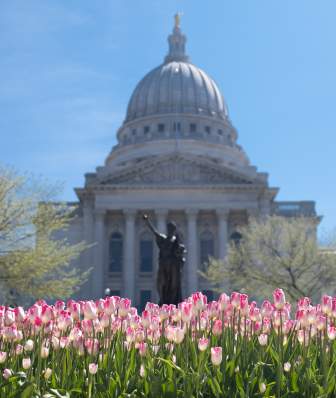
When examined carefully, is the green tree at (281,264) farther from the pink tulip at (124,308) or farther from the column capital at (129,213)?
the pink tulip at (124,308)

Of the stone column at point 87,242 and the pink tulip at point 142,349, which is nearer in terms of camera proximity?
the pink tulip at point 142,349

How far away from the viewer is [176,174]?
6619cm

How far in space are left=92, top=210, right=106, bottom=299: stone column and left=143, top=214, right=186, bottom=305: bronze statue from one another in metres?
42.9

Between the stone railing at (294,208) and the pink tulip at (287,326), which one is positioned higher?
the stone railing at (294,208)

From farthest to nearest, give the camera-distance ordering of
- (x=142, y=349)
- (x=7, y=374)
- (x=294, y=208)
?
(x=294, y=208) < (x=142, y=349) < (x=7, y=374)

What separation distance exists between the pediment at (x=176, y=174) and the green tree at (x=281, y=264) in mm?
13726

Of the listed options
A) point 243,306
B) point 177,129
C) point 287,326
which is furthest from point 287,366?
point 177,129

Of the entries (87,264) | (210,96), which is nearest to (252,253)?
(87,264)

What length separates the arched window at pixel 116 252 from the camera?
65.4m

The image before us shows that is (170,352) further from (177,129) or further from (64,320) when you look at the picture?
(177,129)

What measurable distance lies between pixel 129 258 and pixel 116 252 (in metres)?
2.99

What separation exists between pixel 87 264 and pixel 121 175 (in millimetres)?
9388

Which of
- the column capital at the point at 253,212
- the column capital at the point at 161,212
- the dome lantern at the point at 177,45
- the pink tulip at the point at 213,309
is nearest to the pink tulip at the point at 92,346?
the pink tulip at the point at 213,309

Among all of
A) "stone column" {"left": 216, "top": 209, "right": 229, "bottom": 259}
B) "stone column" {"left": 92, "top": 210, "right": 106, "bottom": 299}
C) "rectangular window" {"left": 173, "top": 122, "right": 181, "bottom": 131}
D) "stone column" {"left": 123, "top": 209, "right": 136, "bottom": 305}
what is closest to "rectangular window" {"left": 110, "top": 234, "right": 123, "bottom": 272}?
"stone column" {"left": 92, "top": 210, "right": 106, "bottom": 299}
